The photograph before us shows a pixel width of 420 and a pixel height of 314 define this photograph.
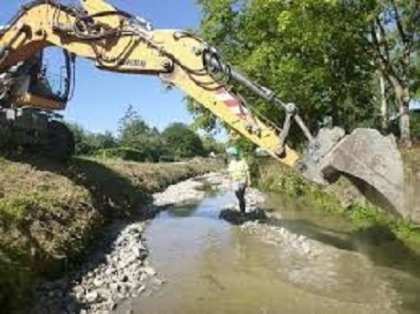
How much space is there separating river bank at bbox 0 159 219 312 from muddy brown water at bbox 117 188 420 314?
1.52 m

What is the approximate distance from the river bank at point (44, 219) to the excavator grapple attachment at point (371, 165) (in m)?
4.72

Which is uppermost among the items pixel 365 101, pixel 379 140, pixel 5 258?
pixel 365 101

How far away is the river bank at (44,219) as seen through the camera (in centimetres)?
1016

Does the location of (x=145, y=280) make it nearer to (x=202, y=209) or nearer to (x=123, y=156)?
(x=202, y=209)

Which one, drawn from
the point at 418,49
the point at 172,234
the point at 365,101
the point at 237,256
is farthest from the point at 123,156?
the point at 237,256

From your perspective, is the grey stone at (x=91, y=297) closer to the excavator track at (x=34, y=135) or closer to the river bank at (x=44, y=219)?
the river bank at (x=44, y=219)

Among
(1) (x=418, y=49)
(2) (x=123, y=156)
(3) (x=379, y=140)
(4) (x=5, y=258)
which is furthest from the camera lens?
(2) (x=123, y=156)

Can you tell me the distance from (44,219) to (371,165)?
587 centimetres

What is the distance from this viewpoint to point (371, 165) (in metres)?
10.8

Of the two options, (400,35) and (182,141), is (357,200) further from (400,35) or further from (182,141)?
(182,141)

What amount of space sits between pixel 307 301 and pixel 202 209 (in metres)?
15.2

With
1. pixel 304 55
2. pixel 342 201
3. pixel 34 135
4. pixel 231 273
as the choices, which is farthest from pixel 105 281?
pixel 304 55

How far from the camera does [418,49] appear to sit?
30422 millimetres

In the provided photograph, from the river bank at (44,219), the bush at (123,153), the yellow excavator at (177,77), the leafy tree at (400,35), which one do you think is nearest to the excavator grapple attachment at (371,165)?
the yellow excavator at (177,77)
